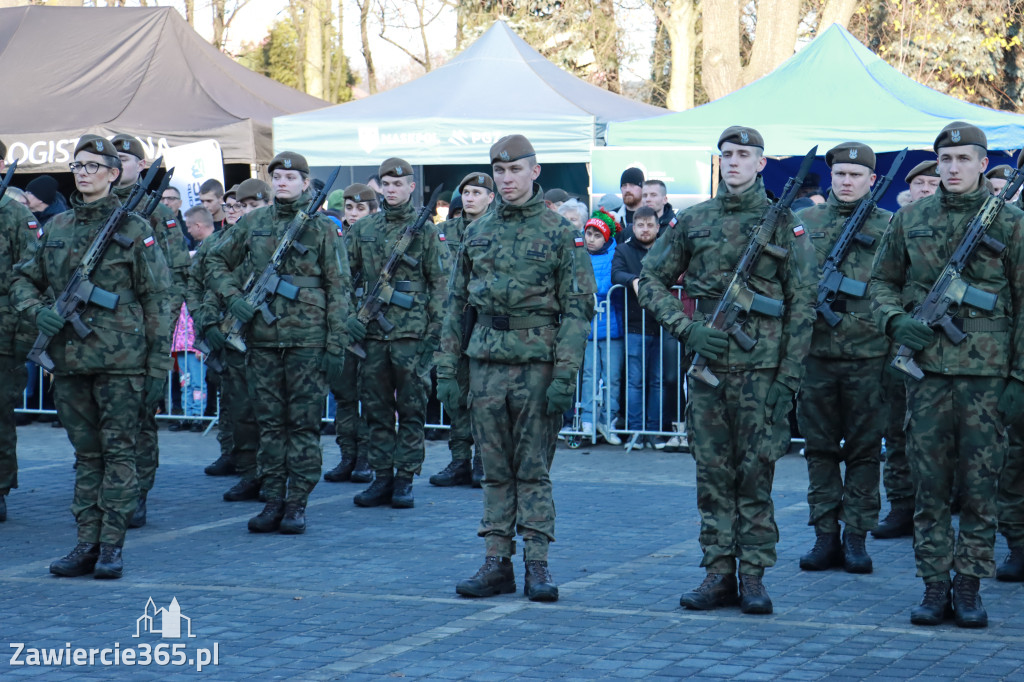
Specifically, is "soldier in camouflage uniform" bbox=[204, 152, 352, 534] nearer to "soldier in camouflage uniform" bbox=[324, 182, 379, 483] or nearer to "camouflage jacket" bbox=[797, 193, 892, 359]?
"soldier in camouflage uniform" bbox=[324, 182, 379, 483]

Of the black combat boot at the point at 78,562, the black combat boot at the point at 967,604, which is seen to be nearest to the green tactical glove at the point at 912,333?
the black combat boot at the point at 967,604

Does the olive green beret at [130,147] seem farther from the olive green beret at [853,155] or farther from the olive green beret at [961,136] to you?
the olive green beret at [961,136]

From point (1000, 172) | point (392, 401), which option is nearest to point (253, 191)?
point (392, 401)

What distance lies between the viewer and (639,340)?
1255 cm

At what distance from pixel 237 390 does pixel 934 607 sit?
19.8 ft

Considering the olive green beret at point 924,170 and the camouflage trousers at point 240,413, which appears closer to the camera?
the olive green beret at point 924,170

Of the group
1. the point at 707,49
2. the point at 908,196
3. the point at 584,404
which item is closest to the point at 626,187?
the point at 584,404

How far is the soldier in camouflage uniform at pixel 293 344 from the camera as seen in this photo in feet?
29.6

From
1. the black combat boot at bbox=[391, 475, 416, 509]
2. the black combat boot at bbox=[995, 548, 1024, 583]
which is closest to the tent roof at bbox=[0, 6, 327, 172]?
the black combat boot at bbox=[391, 475, 416, 509]

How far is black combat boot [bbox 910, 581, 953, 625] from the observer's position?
256 inches

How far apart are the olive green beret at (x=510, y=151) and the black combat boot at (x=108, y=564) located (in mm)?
2925

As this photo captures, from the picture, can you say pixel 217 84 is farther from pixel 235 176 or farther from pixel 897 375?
pixel 897 375

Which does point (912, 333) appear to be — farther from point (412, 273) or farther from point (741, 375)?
point (412, 273)

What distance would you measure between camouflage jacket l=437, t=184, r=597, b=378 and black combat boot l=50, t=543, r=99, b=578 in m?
2.21
